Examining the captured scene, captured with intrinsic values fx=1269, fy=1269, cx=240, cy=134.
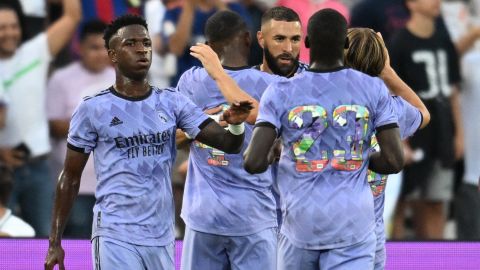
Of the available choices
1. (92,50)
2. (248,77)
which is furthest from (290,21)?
(92,50)

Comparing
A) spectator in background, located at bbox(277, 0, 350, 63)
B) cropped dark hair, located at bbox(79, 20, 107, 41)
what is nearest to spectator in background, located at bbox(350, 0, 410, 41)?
spectator in background, located at bbox(277, 0, 350, 63)

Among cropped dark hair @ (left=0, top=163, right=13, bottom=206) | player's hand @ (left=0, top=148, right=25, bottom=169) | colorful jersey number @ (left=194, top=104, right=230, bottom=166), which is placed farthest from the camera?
player's hand @ (left=0, top=148, right=25, bottom=169)

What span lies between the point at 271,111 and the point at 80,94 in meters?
4.18

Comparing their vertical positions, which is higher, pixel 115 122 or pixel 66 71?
pixel 115 122

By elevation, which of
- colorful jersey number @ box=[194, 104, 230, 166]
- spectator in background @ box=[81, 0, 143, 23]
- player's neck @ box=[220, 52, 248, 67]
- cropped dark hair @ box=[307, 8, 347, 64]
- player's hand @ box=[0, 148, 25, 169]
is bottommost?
player's hand @ box=[0, 148, 25, 169]

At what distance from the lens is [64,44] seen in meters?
9.91

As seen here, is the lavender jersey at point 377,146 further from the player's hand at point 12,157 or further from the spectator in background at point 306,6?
the player's hand at point 12,157

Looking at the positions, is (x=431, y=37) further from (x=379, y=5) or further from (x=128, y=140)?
(x=128, y=140)

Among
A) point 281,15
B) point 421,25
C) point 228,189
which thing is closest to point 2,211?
point 228,189

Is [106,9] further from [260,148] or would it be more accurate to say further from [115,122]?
[260,148]

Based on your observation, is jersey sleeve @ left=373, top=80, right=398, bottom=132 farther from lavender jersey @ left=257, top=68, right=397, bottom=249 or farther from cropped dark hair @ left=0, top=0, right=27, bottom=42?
cropped dark hair @ left=0, top=0, right=27, bottom=42

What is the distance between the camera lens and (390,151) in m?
5.86

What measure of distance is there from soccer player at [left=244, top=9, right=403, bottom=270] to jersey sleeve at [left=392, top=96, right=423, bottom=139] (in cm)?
58

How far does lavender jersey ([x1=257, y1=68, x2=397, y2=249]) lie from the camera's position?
5832mm
